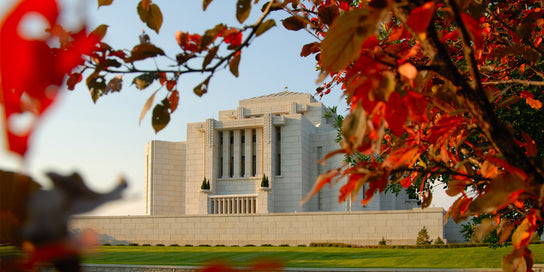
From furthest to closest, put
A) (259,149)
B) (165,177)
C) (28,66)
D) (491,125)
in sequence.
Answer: (165,177)
(259,149)
(491,125)
(28,66)

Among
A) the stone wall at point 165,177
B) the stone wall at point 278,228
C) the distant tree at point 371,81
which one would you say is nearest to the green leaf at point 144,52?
the distant tree at point 371,81

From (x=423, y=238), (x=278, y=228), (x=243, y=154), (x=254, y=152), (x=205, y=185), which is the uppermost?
(x=254, y=152)

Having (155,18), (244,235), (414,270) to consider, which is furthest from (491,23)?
(244,235)

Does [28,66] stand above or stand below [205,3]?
below

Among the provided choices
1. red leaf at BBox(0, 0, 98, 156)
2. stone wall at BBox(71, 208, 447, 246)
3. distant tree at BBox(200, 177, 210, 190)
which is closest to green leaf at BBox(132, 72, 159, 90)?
red leaf at BBox(0, 0, 98, 156)

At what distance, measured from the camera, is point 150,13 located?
115cm

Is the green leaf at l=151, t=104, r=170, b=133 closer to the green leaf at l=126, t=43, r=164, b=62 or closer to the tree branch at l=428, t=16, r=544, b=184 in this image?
the green leaf at l=126, t=43, r=164, b=62

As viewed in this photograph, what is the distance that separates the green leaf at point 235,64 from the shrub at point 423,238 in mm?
21191

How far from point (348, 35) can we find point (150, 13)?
568mm

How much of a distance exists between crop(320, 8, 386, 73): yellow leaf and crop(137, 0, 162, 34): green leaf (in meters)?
0.50

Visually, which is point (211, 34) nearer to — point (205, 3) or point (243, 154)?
point (205, 3)

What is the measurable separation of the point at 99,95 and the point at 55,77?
936 millimetres

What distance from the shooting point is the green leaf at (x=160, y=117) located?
1080 millimetres

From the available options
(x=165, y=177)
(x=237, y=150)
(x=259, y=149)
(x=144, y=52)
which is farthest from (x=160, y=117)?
(x=165, y=177)
